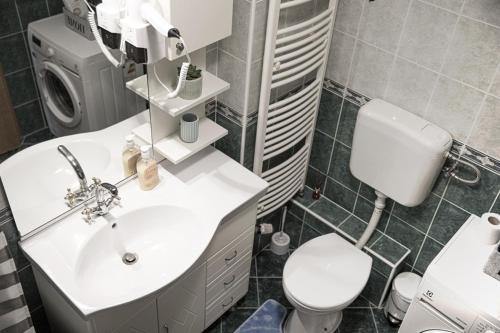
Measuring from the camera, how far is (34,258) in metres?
1.78

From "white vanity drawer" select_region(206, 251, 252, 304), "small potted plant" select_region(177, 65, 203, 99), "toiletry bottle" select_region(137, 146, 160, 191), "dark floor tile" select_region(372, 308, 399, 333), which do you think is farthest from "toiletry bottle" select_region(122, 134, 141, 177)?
"dark floor tile" select_region(372, 308, 399, 333)

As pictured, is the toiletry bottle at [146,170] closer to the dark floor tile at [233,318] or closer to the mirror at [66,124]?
the mirror at [66,124]

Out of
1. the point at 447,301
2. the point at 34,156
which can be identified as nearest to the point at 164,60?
the point at 34,156

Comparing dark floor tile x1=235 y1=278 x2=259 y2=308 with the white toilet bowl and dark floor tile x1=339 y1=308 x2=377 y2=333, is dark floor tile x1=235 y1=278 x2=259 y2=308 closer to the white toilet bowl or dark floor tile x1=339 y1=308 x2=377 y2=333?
the white toilet bowl

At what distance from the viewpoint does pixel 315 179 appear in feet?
9.77

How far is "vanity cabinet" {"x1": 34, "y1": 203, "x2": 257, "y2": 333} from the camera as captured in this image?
186 centimetres

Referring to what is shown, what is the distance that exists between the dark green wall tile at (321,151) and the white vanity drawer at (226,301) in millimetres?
751

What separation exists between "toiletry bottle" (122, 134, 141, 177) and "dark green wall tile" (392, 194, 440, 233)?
134cm

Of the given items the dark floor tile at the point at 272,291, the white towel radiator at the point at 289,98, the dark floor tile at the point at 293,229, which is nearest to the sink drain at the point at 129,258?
the white towel radiator at the point at 289,98

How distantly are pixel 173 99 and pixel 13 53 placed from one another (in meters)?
0.61

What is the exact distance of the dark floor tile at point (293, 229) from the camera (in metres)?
3.00

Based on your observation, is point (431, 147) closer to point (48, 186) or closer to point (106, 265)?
point (106, 265)

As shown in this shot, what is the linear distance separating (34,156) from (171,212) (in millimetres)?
548

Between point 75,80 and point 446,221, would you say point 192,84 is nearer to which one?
point 75,80
